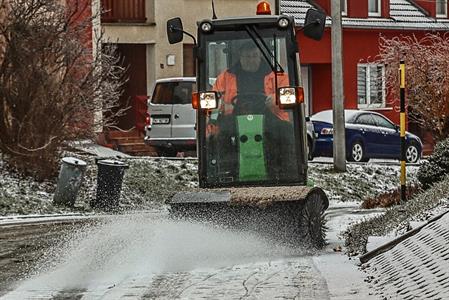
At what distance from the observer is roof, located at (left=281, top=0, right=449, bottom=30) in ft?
127

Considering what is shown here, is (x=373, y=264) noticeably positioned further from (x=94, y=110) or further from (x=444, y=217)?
(x=94, y=110)

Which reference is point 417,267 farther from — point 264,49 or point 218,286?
point 264,49

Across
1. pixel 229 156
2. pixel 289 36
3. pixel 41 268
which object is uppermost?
pixel 289 36

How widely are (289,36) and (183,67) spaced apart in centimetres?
2154

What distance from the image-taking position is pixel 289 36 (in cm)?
1339

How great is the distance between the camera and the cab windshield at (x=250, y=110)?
43.9 ft

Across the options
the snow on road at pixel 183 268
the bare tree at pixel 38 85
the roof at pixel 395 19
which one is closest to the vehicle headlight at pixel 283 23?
the snow on road at pixel 183 268

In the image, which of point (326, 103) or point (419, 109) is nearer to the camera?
point (419, 109)

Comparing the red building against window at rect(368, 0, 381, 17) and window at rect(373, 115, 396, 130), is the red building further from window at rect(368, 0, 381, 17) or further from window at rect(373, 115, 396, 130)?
window at rect(373, 115, 396, 130)

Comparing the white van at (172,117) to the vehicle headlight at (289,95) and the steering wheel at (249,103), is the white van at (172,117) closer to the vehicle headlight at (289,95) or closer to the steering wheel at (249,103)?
the steering wheel at (249,103)

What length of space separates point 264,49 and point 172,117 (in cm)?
1420

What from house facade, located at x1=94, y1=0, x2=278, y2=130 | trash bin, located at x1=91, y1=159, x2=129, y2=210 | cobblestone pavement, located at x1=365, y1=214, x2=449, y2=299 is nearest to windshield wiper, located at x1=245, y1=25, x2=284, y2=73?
cobblestone pavement, located at x1=365, y1=214, x2=449, y2=299

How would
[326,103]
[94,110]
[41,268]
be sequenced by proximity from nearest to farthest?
[41,268] < [94,110] < [326,103]

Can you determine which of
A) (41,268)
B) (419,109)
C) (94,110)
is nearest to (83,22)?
(94,110)
